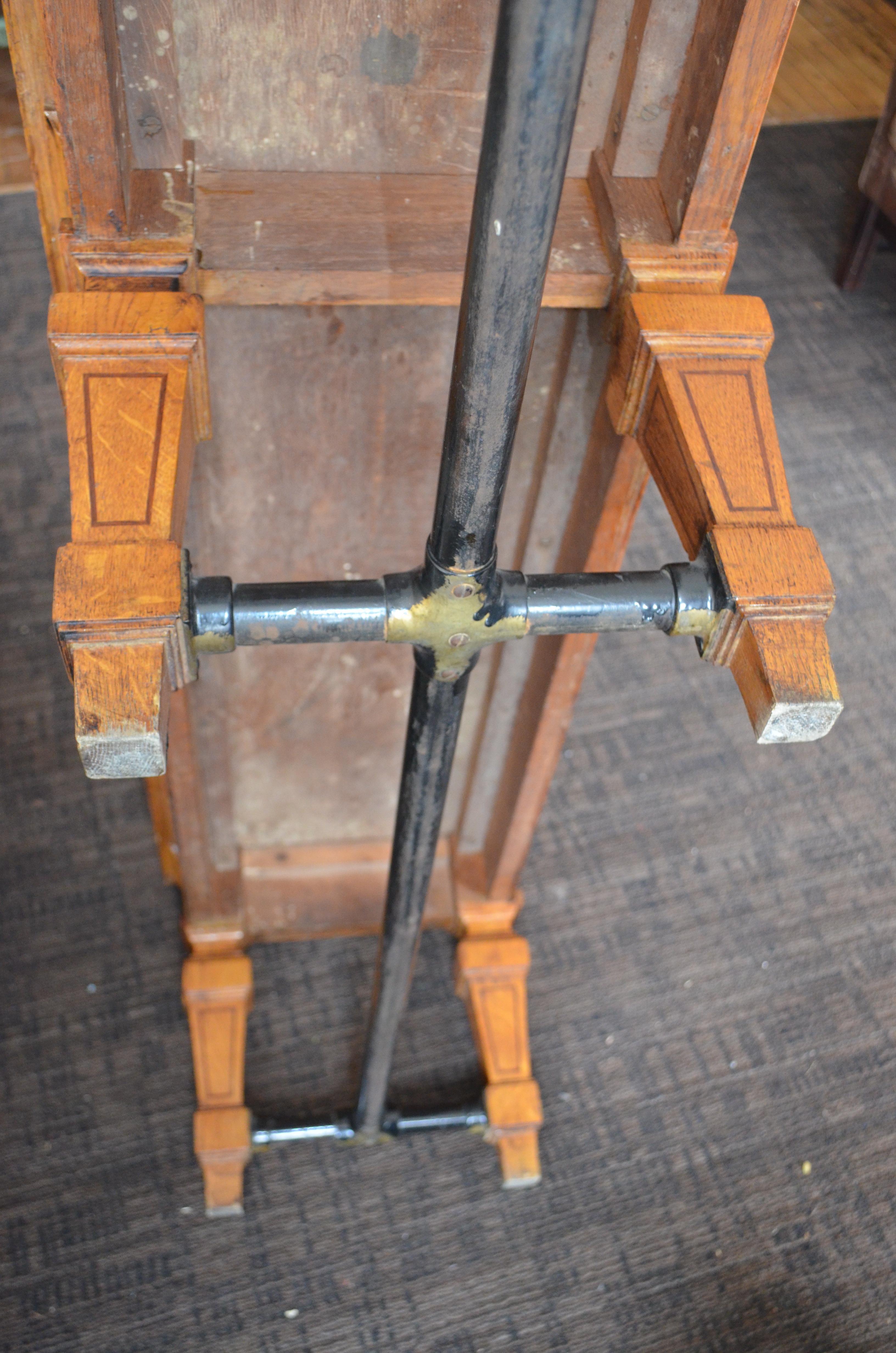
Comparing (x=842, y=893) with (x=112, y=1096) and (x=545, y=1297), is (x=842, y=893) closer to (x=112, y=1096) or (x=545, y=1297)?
(x=545, y=1297)

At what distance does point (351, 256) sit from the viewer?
0.86m

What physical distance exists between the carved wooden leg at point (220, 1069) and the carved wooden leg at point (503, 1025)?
1.11 ft

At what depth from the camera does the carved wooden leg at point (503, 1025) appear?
1638mm

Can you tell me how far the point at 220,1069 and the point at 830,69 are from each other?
355 cm

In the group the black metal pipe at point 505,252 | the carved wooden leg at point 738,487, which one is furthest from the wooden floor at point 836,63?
the black metal pipe at point 505,252

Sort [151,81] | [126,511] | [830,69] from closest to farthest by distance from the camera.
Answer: [126,511] → [151,81] → [830,69]

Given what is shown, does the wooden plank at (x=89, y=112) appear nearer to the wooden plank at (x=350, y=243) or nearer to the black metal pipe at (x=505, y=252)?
the wooden plank at (x=350, y=243)

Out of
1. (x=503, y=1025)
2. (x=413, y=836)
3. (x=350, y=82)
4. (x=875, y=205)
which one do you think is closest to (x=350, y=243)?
(x=350, y=82)

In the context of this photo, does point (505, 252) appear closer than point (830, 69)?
Yes

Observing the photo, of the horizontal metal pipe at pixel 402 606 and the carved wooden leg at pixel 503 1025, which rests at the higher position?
the horizontal metal pipe at pixel 402 606

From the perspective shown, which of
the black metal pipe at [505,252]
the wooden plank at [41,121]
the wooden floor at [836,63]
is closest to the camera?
the black metal pipe at [505,252]

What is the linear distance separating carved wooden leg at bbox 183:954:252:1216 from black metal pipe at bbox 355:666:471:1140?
27 cm

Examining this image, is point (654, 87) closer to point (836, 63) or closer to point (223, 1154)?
point (223, 1154)

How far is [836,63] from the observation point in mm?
3633
